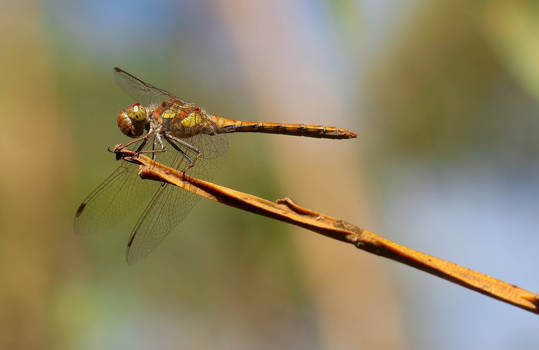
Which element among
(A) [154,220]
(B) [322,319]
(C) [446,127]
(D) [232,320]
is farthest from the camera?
(D) [232,320]

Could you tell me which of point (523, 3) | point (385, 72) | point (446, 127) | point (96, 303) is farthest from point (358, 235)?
point (385, 72)

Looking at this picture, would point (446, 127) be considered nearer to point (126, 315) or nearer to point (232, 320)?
point (232, 320)

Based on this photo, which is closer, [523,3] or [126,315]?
[523,3]

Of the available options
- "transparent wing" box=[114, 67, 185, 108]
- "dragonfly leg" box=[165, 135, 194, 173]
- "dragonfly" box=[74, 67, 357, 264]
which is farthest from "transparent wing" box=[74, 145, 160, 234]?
"transparent wing" box=[114, 67, 185, 108]

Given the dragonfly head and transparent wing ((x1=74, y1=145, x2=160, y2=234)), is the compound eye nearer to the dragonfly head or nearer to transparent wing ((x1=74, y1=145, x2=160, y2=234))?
the dragonfly head

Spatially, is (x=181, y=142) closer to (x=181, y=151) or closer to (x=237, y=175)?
(x=181, y=151)

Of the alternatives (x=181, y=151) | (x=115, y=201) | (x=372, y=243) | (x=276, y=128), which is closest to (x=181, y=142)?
(x=181, y=151)
